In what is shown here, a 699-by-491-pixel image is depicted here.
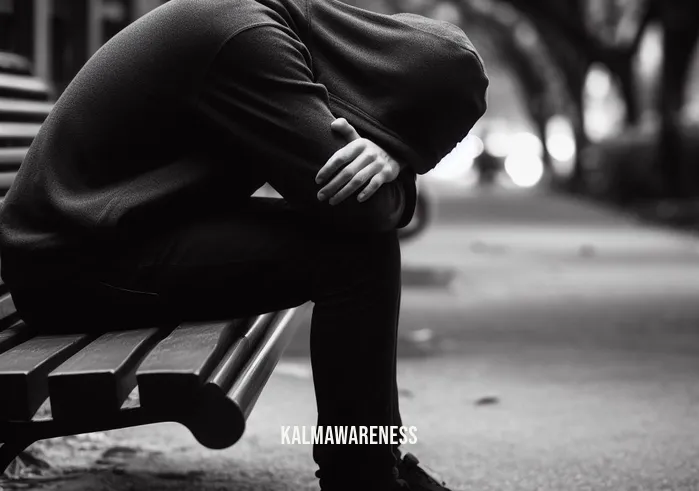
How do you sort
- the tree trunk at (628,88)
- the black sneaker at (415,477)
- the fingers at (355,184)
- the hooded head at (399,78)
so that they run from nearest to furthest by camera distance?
the fingers at (355,184) → the hooded head at (399,78) → the black sneaker at (415,477) → the tree trunk at (628,88)

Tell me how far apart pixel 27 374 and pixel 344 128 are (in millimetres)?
848

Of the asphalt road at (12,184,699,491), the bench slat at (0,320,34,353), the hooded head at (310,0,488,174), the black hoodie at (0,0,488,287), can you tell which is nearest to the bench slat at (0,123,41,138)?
the asphalt road at (12,184,699,491)

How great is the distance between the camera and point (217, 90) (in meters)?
2.64

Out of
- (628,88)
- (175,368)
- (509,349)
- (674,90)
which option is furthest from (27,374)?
(628,88)

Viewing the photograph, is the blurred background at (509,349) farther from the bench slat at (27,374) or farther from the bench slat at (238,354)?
the bench slat at (27,374)

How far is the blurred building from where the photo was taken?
5926mm

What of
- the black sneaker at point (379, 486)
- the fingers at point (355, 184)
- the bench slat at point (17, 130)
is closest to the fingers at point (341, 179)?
the fingers at point (355, 184)

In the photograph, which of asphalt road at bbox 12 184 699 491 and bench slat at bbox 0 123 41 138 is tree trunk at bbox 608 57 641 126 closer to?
asphalt road at bbox 12 184 699 491

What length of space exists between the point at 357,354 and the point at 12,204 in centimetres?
88

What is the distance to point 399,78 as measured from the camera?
2.73m

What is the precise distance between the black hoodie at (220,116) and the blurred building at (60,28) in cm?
333

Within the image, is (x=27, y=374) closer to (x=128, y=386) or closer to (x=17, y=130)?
(x=128, y=386)

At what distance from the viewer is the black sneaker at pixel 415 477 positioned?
290 centimetres

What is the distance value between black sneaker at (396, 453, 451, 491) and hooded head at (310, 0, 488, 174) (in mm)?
720
